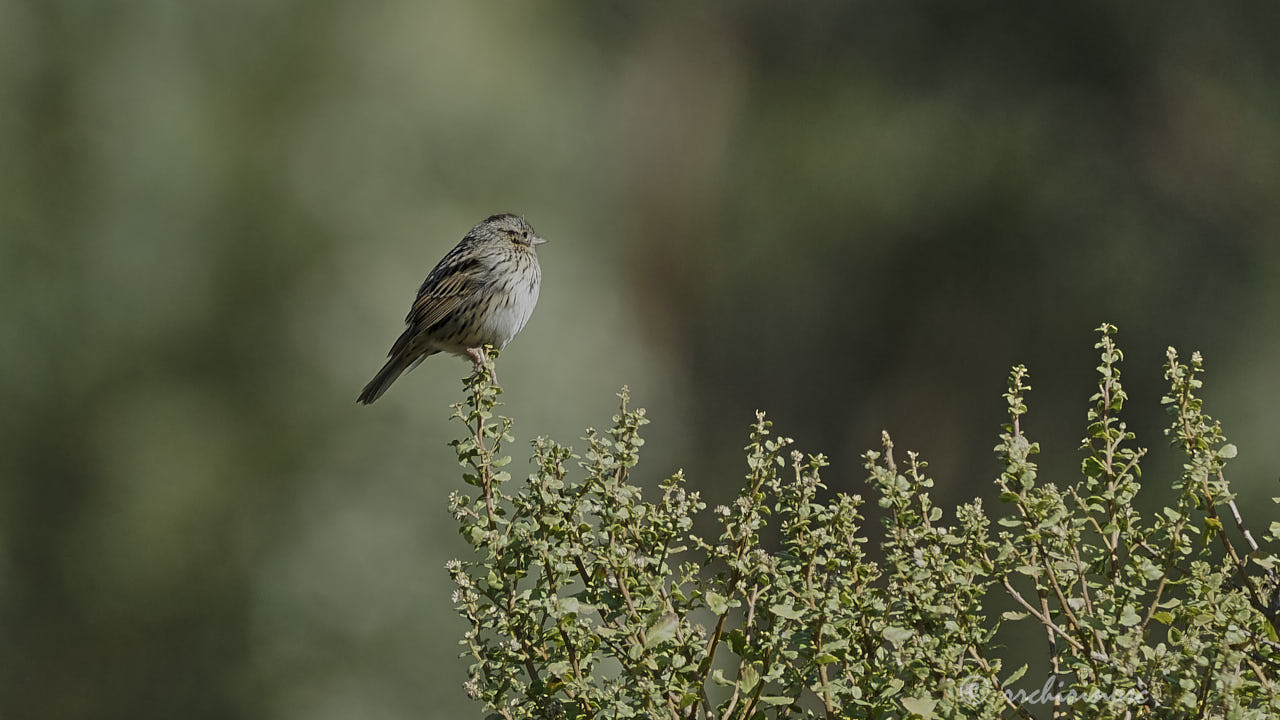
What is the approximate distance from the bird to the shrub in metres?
2.26

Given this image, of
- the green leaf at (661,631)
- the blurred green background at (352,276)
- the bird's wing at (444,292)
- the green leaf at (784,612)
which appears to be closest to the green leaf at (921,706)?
the green leaf at (784,612)

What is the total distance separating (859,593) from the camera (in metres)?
1.76

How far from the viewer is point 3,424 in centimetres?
732

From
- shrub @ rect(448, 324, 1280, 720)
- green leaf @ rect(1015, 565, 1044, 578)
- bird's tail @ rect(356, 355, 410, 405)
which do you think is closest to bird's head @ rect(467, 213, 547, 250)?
bird's tail @ rect(356, 355, 410, 405)

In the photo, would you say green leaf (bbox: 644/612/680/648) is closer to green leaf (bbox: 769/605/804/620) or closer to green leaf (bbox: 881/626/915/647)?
green leaf (bbox: 769/605/804/620)

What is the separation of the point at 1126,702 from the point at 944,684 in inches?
8.6

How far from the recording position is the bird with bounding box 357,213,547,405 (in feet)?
13.7

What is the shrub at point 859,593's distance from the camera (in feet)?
5.35

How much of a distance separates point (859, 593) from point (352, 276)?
575 centimetres

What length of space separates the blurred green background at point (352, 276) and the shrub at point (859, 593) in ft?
16.6

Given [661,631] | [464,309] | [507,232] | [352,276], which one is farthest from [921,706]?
[352,276]

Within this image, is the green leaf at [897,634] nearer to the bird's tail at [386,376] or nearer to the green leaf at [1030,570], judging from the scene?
the green leaf at [1030,570]

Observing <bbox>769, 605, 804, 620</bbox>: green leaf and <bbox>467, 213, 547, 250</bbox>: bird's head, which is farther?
<bbox>467, 213, 547, 250</bbox>: bird's head

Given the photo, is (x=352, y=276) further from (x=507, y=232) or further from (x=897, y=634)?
(x=897, y=634)
